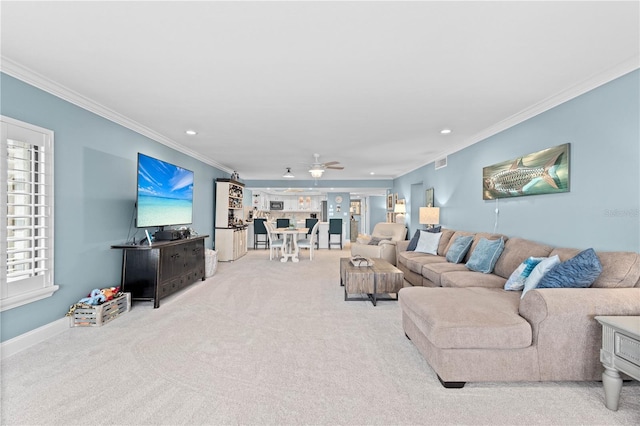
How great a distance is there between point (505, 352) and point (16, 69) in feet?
14.3

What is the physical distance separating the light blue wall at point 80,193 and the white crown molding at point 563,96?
16.2 feet

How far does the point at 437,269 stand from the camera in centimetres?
373

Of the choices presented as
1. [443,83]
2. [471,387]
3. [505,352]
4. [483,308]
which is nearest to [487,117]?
[443,83]

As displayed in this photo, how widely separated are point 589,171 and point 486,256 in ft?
4.33

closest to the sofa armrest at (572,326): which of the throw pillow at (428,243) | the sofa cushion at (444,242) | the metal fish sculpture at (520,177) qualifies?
the metal fish sculpture at (520,177)

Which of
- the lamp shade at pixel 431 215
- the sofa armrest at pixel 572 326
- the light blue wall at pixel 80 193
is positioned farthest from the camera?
the lamp shade at pixel 431 215

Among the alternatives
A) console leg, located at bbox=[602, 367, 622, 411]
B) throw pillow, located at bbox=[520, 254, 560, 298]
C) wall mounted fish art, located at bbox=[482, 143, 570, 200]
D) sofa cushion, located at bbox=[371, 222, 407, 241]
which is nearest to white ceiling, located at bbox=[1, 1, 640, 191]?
wall mounted fish art, located at bbox=[482, 143, 570, 200]

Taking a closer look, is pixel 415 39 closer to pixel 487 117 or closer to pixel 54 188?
pixel 487 117

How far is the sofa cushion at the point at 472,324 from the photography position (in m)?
1.91

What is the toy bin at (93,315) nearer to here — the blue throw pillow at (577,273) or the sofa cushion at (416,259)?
the sofa cushion at (416,259)

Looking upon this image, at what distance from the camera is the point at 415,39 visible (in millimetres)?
1944

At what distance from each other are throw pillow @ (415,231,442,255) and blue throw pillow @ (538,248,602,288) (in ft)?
9.16

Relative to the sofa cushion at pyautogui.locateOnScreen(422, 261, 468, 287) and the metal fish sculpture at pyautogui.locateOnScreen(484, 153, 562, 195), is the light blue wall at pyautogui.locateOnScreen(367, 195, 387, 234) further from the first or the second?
the sofa cushion at pyautogui.locateOnScreen(422, 261, 468, 287)

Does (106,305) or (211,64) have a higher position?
(211,64)
